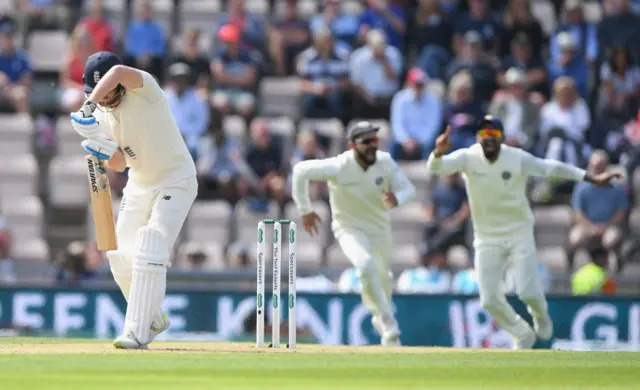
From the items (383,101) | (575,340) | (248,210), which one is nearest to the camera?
(575,340)

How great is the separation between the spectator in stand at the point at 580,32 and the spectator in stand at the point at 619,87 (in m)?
0.47

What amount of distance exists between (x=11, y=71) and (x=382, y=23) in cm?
495

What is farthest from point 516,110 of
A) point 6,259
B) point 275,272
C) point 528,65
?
point 275,272

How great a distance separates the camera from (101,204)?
35.3ft

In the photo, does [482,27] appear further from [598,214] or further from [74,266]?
[74,266]

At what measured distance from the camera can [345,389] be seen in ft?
27.4

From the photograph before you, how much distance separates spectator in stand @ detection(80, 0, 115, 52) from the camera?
19.6 m

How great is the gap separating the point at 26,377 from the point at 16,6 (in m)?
12.6

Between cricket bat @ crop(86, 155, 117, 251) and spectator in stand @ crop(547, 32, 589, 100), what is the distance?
10.4 metres

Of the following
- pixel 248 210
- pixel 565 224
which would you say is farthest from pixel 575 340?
pixel 248 210

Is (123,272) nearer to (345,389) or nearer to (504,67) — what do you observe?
(345,389)

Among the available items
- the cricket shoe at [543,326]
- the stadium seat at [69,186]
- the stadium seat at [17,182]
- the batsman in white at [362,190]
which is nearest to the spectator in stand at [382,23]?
the stadium seat at [69,186]

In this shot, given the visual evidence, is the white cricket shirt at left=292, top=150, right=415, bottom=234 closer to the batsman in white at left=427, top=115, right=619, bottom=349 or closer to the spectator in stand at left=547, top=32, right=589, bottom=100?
the batsman in white at left=427, top=115, right=619, bottom=349

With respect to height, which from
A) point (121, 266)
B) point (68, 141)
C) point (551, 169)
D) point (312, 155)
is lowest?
point (121, 266)
